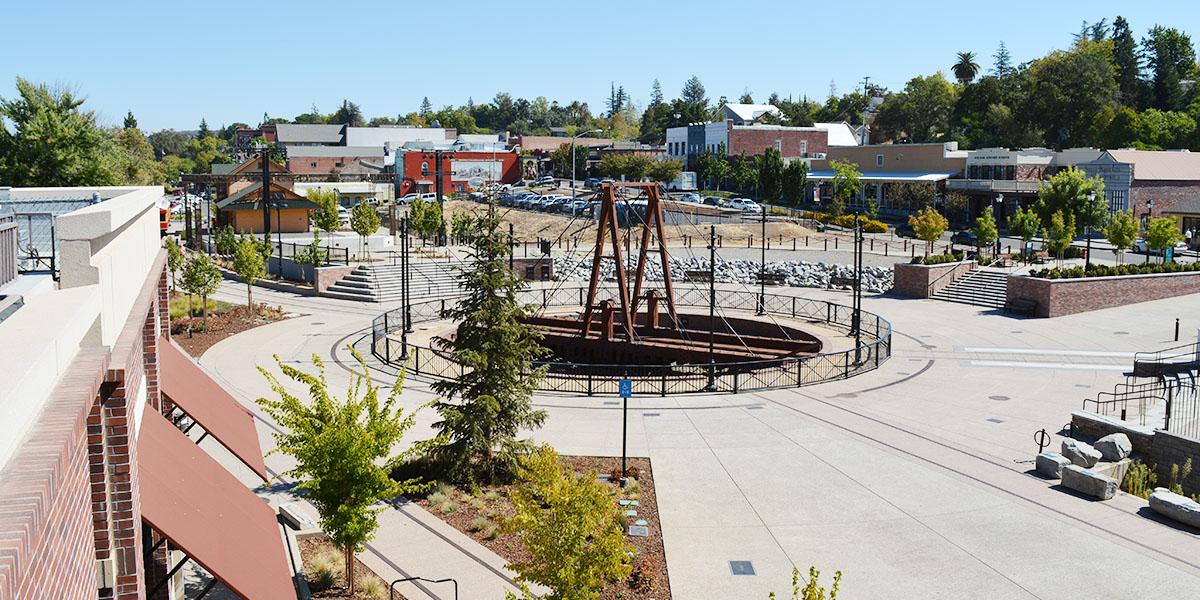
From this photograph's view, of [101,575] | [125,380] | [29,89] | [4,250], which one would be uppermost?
[29,89]

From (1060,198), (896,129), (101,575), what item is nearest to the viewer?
(101,575)

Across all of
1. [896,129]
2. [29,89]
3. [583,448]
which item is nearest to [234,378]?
[583,448]

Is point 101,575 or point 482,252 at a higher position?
point 482,252

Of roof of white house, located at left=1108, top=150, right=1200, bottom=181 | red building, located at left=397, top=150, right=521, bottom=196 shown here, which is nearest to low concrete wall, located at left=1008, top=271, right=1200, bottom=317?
roof of white house, located at left=1108, top=150, right=1200, bottom=181

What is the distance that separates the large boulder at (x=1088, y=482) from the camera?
63.5ft

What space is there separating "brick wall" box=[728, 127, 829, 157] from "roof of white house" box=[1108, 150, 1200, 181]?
126 feet

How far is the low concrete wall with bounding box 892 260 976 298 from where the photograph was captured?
151 feet

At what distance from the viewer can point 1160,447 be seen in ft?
70.0

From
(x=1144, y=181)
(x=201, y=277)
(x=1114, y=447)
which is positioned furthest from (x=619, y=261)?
(x=1144, y=181)

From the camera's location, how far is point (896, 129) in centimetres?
12444

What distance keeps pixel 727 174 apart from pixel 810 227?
31781 millimetres

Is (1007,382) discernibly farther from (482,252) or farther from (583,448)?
(482,252)

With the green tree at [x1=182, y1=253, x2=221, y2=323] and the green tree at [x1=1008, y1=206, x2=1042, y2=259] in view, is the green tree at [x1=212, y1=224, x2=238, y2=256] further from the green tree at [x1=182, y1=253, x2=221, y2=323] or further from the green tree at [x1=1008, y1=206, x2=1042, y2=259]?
the green tree at [x1=1008, y1=206, x2=1042, y2=259]

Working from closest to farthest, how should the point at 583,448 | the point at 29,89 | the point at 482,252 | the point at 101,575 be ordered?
1. the point at 101,575
2. the point at 482,252
3. the point at 583,448
4. the point at 29,89
